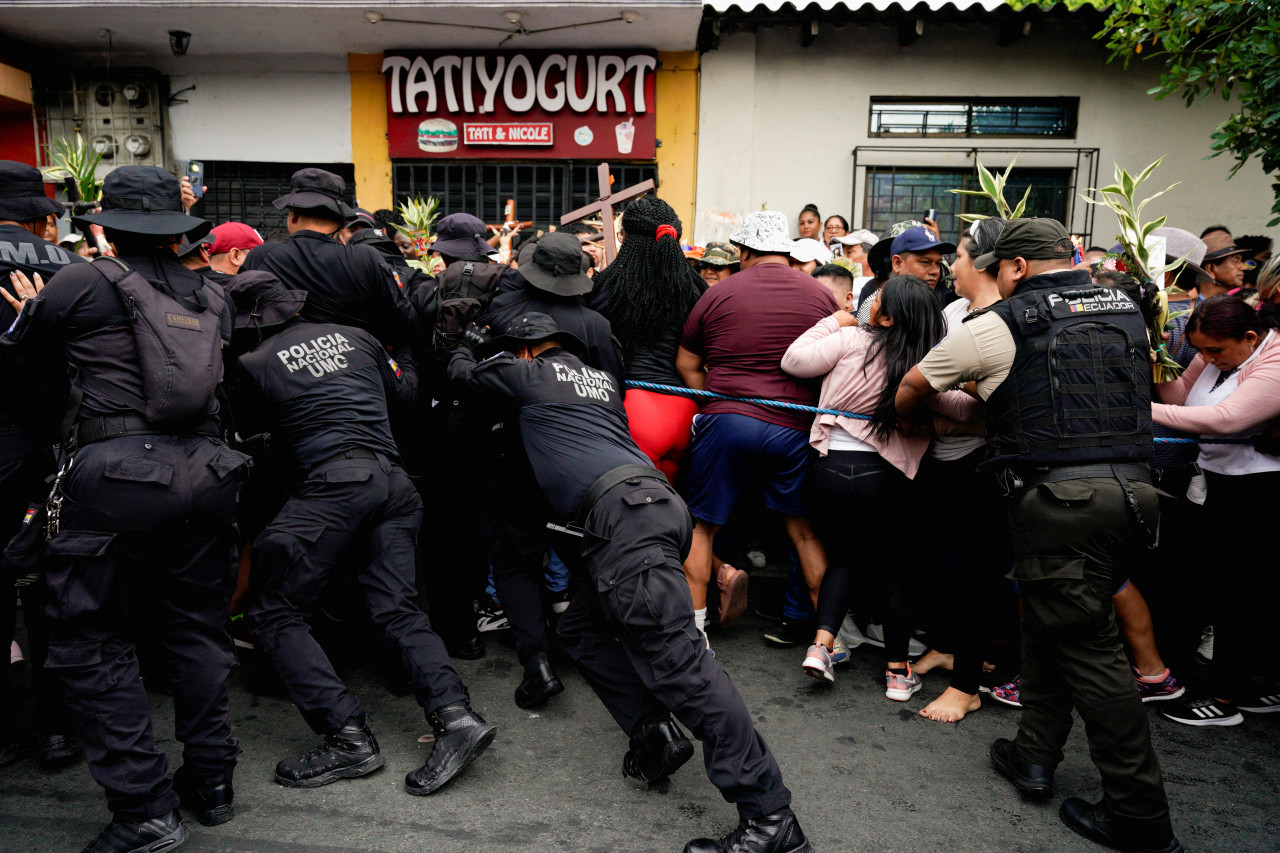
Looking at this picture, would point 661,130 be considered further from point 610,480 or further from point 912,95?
point 610,480

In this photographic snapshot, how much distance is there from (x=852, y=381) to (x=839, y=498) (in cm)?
56

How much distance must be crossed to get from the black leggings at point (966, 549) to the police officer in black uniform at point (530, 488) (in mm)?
1743

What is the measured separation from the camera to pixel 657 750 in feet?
10.7

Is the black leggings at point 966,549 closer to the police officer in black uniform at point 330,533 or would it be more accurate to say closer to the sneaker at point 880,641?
the sneaker at point 880,641

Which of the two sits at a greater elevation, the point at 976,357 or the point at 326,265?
the point at 326,265

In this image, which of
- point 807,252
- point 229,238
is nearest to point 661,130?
point 807,252

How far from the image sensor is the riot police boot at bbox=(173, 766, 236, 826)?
305 centimetres

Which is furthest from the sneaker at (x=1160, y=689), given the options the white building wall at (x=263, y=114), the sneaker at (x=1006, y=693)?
the white building wall at (x=263, y=114)

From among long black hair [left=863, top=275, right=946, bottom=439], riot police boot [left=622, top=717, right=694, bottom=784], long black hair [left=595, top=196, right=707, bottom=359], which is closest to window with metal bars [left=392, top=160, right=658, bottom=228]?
long black hair [left=595, top=196, right=707, bottom=359]

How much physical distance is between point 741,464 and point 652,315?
92 centimetres

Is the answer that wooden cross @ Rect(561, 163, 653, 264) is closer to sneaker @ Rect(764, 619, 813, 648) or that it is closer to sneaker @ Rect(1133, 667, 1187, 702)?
sneaker @ Rect(764, 619, 813, 648)

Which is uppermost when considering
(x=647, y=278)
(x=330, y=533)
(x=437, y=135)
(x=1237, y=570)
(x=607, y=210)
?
(x=437, y=135)

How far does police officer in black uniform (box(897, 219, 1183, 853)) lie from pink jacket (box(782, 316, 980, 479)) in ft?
2.60

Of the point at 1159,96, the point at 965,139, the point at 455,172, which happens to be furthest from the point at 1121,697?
the point at 455,172
